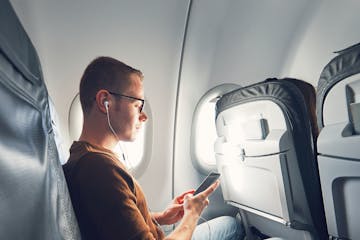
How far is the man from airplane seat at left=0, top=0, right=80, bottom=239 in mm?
350

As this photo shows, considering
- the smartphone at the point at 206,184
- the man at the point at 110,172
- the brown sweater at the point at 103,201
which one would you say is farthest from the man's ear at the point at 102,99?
the smartphone at the point at 206,184

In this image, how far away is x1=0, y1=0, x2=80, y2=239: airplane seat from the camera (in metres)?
0.53

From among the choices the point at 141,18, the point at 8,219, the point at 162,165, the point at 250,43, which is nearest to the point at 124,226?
the point at 8,219

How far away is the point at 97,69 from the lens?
151cm

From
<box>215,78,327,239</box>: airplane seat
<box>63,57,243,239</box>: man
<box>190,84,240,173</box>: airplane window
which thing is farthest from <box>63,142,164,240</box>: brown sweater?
<box>190,84,240,173</box>: airplane window

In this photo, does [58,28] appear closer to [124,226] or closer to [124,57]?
[124,57]

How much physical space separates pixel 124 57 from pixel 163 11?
1.36 ft

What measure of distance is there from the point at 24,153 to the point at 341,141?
3.60ft

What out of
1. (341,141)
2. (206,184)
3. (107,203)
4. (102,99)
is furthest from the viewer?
(206,184)

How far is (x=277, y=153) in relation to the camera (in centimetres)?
154

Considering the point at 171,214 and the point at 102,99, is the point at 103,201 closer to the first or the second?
the point at 102,99

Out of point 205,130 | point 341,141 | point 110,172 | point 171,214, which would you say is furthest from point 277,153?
point 205,130

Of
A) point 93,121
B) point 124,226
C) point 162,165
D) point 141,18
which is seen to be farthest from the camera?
point 162,165

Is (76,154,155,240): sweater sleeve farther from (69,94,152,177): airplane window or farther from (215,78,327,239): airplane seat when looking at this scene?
(69,94,152,177): airplane window
